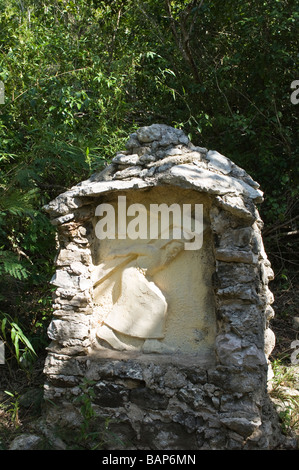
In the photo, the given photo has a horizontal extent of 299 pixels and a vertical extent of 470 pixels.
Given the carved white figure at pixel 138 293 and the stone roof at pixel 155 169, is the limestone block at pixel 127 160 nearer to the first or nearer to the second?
the stone roof at pixel 155 169

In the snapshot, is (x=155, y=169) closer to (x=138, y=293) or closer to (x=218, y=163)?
(x=218, y=163)

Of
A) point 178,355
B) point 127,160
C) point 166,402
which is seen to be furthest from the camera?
point 127,160

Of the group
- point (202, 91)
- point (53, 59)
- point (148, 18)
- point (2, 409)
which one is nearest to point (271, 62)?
point (202, 91)

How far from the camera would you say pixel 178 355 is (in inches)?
123

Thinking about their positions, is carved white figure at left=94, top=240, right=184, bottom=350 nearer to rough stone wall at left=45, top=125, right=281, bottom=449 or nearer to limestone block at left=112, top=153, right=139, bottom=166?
rough stone wall at left=45, top=125, right=281, bottom=449

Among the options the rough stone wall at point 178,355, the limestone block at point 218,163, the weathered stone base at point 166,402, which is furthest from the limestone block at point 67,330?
the limestone block at point 218,163

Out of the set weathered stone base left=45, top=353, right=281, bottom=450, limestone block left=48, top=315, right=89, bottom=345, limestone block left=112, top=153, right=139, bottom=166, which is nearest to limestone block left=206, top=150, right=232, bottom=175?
limestone block left=112, top=153, right=139, bottom=166

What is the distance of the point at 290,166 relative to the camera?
4.99 metres

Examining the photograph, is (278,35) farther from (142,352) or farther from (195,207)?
(142,352)

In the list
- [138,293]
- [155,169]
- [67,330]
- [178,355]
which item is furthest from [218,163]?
[67,330]

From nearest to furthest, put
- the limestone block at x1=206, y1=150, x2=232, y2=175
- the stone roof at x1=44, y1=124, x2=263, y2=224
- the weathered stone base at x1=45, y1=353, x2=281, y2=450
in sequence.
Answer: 1. the weathered stone base at x1=45, y1=353, x2=281, y2=450
2. the stone roof at x1=44, y1=124, x2=263, y2=224
3. the limestone block at x1=206, y1=150, x2=232, y2=175

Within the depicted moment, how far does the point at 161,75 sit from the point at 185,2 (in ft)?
2.97

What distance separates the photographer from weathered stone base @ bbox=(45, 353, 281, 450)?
9.18 ft

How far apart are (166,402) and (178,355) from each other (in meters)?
0.33
